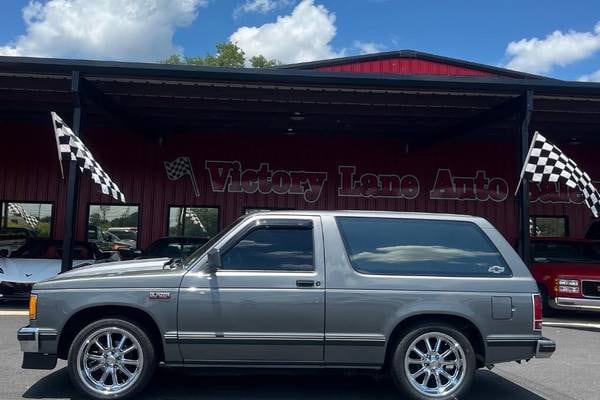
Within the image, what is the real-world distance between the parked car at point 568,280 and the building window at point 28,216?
1328cm

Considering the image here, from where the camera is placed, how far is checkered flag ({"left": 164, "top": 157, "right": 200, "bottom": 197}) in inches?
658

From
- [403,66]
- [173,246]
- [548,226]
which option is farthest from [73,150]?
[548,226]

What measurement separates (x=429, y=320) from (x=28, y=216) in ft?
48.4

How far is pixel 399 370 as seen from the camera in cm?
489

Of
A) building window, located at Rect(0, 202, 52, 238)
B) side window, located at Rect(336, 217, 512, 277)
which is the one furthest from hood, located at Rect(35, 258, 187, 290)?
building window, located at Rect(0, 202, 52, 238)

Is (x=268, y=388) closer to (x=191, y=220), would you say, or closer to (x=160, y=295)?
(x=160, y=295)

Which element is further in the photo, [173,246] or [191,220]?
[191,220]

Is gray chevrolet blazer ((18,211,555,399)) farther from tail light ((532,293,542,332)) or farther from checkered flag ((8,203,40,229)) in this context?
checkered flag ((8,203,40,229))

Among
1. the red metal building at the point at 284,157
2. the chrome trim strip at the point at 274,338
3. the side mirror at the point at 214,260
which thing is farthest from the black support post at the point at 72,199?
the side mirror at the point at 214,260

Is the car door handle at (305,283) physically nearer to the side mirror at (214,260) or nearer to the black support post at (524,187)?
the side mirror at (214,260)

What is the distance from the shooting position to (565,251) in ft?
40.1

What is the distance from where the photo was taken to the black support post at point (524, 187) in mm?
10758

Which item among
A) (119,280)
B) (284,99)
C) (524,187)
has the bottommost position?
(119,280)

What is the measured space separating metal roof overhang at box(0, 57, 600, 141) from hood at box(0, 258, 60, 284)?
11.1 feet
